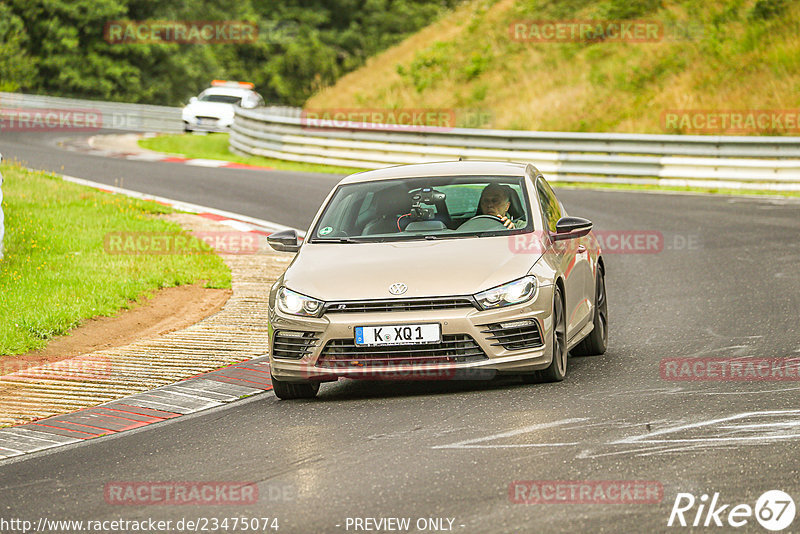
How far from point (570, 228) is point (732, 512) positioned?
376 cm

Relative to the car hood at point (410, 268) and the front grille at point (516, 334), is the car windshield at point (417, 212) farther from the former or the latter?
the front grille at point (516, 334)

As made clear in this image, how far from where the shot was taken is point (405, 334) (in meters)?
7.83

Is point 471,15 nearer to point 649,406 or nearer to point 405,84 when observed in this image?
point 405,84

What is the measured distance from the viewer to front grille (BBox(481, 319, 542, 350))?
7883mm

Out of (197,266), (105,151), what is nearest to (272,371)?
(197,266)

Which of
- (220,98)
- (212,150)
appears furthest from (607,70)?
(220,98)

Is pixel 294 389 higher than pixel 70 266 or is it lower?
higher

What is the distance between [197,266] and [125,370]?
4802mm

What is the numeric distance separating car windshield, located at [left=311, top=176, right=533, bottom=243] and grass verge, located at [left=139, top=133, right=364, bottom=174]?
57.9 ft
